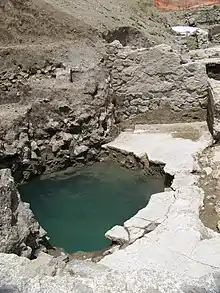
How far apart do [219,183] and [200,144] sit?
1.36 meters

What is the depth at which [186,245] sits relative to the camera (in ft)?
18.4

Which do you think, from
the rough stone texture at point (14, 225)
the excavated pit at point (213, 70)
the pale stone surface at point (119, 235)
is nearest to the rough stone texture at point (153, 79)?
the excavated pit at point (213, 70)

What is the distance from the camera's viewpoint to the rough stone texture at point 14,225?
5.25 m

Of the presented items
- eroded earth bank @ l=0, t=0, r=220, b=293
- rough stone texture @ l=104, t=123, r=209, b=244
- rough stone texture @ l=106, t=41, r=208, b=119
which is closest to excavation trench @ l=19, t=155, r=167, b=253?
eroded earth bank @ l=0, t=0, r=220, b=293

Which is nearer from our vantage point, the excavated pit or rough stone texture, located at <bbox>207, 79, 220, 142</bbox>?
rough stone texture, located at <bbox>207, 79, 220, 142</bbox>

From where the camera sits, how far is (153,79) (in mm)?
9227

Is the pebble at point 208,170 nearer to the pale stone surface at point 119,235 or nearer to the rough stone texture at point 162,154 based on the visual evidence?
the rough stone texture at point 162,154

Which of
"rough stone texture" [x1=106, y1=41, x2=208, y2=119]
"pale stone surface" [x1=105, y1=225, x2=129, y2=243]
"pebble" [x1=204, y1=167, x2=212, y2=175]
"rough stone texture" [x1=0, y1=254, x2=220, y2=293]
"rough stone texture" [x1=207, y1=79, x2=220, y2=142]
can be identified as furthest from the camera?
"rough stone texture" [x1=106, y1=41, x2=208, y2=119]

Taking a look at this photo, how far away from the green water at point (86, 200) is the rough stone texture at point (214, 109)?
4.23 ft

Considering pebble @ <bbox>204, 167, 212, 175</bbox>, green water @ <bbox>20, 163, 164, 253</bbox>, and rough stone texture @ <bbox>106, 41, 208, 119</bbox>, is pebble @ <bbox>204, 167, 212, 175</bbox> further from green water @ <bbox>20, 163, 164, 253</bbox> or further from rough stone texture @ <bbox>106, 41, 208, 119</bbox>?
rough stone texture @ <bbox>106, 41, 208, 119</bbox>

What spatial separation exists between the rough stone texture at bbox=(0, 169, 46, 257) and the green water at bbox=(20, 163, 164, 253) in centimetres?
114

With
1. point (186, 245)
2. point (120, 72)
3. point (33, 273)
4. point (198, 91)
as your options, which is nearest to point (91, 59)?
point (120, 72)

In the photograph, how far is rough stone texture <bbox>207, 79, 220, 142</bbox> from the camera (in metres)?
8.25

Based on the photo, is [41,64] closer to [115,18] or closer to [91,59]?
[91,59]
